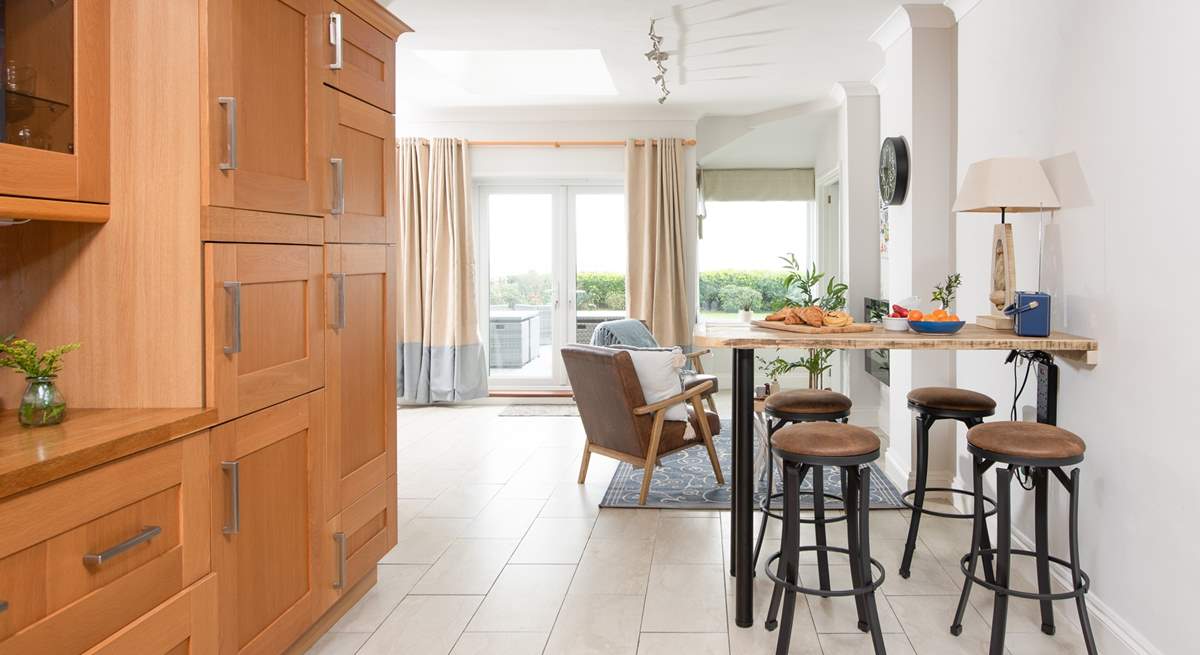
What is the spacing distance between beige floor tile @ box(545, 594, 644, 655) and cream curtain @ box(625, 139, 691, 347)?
4357 mm

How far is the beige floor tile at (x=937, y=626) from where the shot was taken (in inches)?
109

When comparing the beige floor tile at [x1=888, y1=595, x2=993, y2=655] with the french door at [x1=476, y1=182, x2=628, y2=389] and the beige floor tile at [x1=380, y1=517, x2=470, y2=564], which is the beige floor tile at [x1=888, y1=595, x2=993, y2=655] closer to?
the beige floor tile at [x1=380, y1=517, x2=470, y2=564]

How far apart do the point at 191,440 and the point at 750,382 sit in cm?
176

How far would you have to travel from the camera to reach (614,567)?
11.8 ft

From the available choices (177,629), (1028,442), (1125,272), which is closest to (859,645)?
(1028,442)

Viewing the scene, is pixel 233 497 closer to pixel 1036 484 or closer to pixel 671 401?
pixel 1036 484

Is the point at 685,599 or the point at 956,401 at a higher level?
the point at 956,401

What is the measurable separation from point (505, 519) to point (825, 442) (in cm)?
216

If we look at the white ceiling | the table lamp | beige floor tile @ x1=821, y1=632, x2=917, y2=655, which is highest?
the white ceiling

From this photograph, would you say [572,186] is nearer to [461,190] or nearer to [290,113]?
[461,190]

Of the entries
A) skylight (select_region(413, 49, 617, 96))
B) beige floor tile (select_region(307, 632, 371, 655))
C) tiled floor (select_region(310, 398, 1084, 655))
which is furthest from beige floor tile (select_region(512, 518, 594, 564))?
skylight (select_region(413, 49, 617, 96))

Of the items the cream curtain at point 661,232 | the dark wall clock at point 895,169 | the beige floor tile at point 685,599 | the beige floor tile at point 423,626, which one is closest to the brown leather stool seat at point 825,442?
the beige floor tile at point 685,599

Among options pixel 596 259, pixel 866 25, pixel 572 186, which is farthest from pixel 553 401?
pixel 866 25

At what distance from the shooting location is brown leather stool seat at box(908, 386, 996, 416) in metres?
3.17
